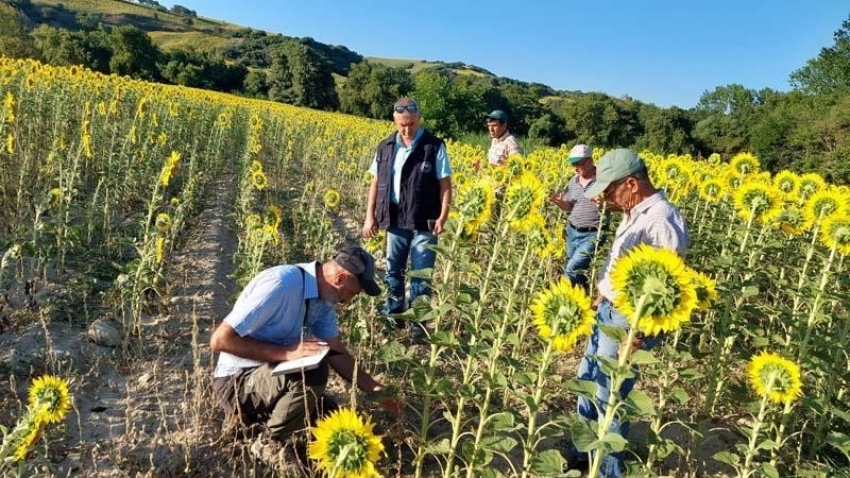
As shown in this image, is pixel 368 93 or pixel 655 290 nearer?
pixel 655 290

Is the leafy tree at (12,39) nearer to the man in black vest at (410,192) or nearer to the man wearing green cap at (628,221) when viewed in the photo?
the man in black vest at (410,192)

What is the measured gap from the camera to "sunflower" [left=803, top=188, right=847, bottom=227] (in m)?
3.55

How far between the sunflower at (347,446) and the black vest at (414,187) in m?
2.81

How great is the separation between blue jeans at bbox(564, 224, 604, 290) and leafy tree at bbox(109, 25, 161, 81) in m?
22.6

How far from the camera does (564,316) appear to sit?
2107mm

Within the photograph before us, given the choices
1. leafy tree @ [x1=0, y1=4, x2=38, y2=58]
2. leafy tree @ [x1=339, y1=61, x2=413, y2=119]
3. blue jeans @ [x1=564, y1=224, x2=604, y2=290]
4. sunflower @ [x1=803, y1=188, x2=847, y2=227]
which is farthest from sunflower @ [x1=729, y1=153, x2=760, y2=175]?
leafy tree @ [x1=339, y1=61, x2=413, y2=119]

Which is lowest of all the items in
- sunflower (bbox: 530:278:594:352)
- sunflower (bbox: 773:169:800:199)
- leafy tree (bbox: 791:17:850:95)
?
sunflower (bbox: 530:278:594:352)

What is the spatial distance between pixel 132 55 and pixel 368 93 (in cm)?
1571

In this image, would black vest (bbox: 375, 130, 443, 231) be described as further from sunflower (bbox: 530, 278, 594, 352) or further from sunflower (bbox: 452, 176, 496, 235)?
sunflower (bbox: 530, 278, 594, 352)

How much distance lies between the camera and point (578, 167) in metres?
4.91

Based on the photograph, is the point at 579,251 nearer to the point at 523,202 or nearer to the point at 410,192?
the point at 410,192

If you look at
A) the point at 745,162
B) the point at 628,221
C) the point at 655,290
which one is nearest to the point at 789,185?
the point at 745,162

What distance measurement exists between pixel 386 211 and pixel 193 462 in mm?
2265

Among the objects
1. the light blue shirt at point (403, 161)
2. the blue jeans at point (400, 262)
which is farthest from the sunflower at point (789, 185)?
the blue jeans at point (400, 262)
